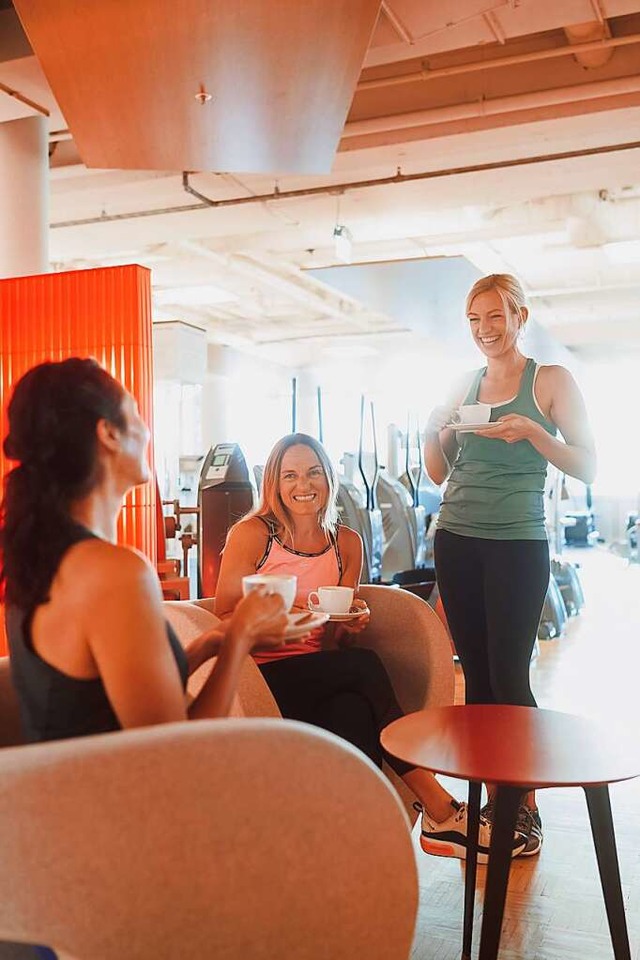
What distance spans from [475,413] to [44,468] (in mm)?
1472

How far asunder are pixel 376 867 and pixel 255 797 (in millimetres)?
194

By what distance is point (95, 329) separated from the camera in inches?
195

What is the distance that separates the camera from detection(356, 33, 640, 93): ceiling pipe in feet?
15.0

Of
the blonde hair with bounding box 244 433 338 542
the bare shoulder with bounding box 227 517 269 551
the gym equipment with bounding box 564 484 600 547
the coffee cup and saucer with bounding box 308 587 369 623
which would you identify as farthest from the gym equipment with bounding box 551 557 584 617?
the gym equipment with bounding box 564 484 600 547

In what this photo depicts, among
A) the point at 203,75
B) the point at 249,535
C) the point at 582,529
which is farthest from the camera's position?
the point at 582,529

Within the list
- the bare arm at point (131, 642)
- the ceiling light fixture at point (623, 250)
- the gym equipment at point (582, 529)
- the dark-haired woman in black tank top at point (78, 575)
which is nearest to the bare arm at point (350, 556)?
the dark-haired woman in black tank top at point (78, 575)

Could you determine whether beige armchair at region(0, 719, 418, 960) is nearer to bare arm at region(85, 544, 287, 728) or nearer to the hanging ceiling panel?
bare arm at region(85, 544, 287, 728)

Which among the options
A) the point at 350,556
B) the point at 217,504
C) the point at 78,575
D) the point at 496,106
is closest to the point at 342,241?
the point at 496,106

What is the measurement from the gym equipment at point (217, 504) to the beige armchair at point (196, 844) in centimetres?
498

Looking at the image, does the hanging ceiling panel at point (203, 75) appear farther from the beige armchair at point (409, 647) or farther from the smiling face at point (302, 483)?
the beige armchair at point (409, 647)

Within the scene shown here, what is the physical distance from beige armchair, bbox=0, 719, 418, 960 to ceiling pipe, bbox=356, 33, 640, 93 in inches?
171

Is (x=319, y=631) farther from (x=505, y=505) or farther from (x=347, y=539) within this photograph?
(x=505, y=505)

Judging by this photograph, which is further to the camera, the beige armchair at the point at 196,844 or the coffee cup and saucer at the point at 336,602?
the coffee cup and saucer at the point at 336,602

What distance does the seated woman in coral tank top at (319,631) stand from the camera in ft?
7.73
